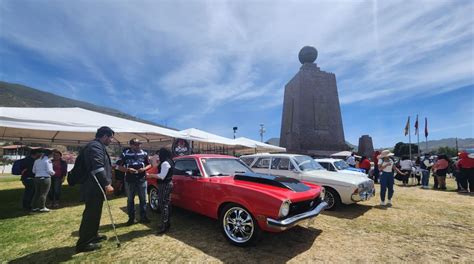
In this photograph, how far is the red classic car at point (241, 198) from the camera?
12.0 feet

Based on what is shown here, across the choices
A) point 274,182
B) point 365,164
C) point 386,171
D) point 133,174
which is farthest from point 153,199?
point 365,164

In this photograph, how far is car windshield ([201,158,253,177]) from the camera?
494 cm

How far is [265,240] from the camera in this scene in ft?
14.0

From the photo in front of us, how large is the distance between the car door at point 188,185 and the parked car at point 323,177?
10.8 feet

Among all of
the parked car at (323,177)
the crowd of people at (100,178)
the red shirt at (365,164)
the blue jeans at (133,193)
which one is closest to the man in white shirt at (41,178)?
the crowd of people at (100,178)

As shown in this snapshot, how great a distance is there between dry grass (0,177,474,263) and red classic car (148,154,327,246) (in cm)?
41

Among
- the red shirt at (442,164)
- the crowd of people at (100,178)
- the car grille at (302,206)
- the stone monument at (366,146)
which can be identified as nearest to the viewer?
the crowd of people at (100,178)

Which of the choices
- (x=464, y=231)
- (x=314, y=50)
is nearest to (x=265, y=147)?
(x=464, y=231)

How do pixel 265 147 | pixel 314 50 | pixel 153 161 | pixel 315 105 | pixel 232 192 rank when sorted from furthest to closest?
pixel 314 50, pixel 315 105, pixel 265 147, pixel 153 161, pixel 232 192

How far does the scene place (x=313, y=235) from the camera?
15.1 ft

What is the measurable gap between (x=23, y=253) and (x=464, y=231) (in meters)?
8.69

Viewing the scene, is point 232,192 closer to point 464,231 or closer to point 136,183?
point 136,183

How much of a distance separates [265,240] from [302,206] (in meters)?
0.94

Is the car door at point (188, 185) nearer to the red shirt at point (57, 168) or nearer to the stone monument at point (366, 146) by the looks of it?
the red shirt at point (57, 168)
